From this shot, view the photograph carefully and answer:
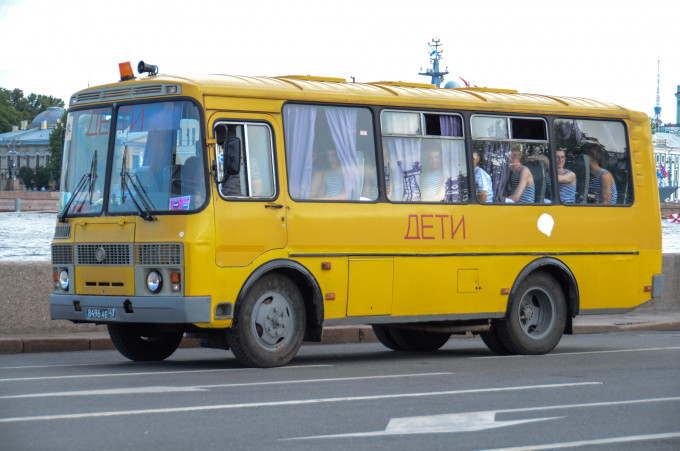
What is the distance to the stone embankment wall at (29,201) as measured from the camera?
11512cm

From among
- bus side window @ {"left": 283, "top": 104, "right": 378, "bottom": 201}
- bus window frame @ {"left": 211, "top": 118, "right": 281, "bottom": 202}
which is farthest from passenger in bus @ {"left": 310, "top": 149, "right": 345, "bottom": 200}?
bus window frame @ {"left": 211, "top": 118, "right": 281, "bottom": 202}

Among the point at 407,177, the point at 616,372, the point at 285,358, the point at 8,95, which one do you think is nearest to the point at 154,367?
the point at 285,358

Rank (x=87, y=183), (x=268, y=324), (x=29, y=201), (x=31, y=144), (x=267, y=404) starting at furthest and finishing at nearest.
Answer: (x=31, y=144), (x=29, y=201), (x=87, y=183), (x=268, y=324), (x=267, y=404)

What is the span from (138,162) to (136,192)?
29cm

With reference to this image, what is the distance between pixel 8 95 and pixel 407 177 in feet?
633

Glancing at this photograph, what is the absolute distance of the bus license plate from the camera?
11805 millimetres

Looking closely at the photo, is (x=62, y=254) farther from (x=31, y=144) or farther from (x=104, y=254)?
(x=31, y=144)

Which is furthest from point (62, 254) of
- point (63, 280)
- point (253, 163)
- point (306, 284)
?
point (306, 284)

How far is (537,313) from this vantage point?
14.8 metres

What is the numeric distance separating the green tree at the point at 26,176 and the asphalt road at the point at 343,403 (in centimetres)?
16868

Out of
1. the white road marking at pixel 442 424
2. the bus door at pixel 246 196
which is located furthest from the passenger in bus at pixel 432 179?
the white road marking at pixel 442 424

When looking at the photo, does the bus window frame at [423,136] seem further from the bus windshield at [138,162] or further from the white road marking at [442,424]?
the white road marking at [442,424]

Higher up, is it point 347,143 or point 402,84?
point 402,84

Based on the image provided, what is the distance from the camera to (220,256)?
1160 cm
